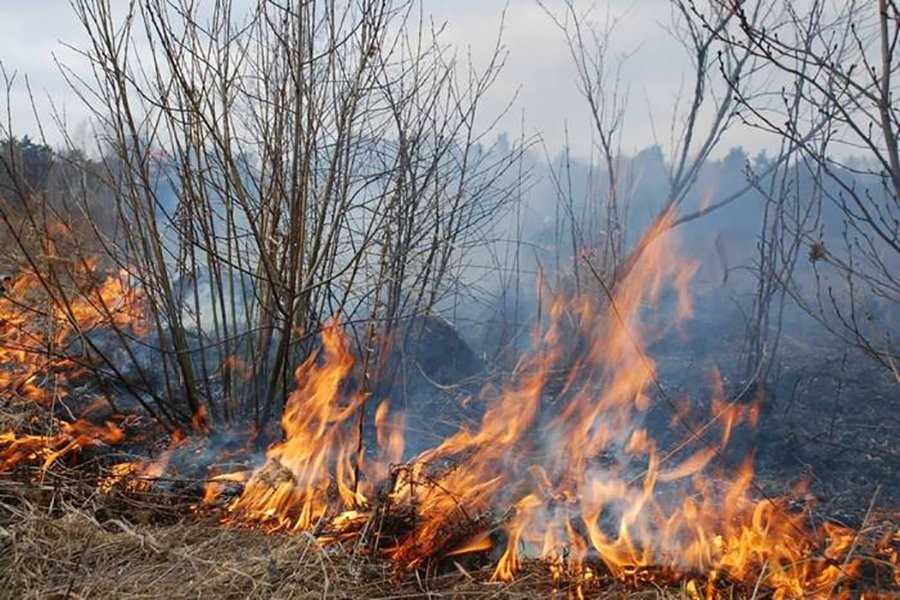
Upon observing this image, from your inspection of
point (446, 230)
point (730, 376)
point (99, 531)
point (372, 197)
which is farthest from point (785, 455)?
point (99, 531)

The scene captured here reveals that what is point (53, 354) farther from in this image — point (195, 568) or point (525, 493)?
point (525, 493)

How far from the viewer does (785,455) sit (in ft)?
17.9

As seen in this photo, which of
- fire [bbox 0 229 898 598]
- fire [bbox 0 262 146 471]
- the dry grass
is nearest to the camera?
the dry grass

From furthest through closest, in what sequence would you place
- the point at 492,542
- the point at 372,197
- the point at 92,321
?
the point at 92,321, the point at 372,197, the point at 492,542

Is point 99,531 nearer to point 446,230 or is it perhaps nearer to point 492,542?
point 492,542

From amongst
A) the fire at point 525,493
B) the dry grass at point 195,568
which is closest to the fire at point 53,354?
the fire at point 525,493

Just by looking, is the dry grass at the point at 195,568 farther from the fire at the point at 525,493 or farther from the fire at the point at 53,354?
the fire at the point at 53,354

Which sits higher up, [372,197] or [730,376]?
[372,197]

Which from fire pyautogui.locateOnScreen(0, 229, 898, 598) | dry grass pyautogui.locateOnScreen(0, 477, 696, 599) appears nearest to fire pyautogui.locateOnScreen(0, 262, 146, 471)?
fire pyautogui.locateOnScreen(0, 229, 898, 598)

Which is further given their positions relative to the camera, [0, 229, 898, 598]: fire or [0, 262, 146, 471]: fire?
[0, 262, 146, 471]: fire

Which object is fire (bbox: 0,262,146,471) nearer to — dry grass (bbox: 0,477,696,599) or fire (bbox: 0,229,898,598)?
fire (bbox: 0,229,898,598)

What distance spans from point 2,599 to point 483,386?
14.8 ft

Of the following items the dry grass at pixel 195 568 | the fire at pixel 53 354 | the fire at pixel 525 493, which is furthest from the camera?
the fire at pixel 53 354

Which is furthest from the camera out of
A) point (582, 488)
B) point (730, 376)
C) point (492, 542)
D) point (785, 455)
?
point (730, 376)
